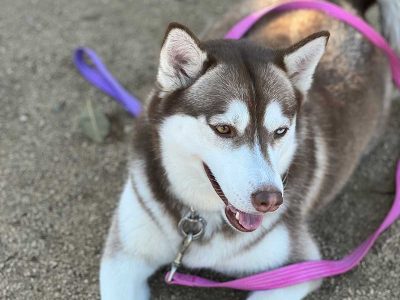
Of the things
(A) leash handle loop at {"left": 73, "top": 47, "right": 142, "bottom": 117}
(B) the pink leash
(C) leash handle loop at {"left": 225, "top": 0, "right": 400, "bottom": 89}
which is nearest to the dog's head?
(B) the pink leash

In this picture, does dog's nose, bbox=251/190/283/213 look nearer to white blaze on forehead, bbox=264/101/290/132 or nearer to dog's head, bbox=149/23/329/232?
dog's head, bbox=149/23/329/232

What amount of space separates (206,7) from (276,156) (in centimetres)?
336

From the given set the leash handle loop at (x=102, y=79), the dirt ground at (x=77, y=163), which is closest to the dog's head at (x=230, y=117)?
the dirt ground at (x=77, y=163)

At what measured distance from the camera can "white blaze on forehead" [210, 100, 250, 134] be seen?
2.84 metres

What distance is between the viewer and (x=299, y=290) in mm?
3381

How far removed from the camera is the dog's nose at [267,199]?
2695 millimetres

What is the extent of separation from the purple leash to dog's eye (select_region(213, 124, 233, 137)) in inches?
34.4

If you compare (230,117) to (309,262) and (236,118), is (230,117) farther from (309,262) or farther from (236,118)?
(309,262)

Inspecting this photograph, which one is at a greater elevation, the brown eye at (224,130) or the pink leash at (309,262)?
the brown eye at (224,130)

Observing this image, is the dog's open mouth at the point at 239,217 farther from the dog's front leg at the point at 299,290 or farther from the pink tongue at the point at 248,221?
the dog's front leg at the point at 299,290

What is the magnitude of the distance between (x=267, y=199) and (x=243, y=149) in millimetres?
265

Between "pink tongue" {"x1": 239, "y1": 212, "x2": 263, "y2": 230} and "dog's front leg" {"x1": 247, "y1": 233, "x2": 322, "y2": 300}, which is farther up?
"pink tongue" {"x1": 239, "y1": 212, "x2": 263, "y2": 230}

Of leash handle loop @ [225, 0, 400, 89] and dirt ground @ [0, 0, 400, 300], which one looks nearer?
dirt ground @ [0, 0, 400, 300]

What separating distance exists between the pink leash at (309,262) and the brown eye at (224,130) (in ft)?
2.87
